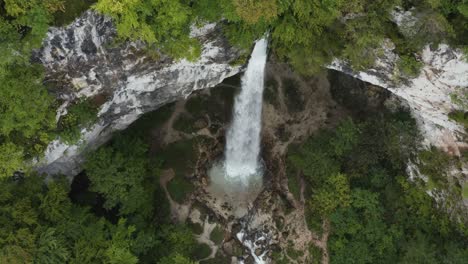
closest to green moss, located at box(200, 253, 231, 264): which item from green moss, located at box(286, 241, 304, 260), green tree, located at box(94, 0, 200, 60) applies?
green moss, located at box(286, 241, 304, 260)

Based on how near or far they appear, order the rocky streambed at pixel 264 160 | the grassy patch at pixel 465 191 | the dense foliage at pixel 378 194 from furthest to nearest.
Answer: the rocky streambed at pixel 264 160 < the dense foliage at pixel 378 194 < the grassy patch at pixel 465 191

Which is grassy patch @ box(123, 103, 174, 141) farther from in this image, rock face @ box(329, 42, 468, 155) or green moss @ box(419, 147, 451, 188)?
green moss @ box(419, 147, 451, 188)

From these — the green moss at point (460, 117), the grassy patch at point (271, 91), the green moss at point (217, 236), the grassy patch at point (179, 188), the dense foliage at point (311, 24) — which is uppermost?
the dense foliage at point (311, 24)

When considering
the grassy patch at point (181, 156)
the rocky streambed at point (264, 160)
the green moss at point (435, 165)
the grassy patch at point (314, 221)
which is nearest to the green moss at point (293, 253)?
the rocky streambed at point (264, 160)

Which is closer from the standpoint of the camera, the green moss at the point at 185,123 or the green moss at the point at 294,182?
the green moss at the point at 294,182

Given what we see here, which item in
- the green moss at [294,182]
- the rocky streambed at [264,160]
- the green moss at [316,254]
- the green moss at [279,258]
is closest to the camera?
the green moss at [316,254]

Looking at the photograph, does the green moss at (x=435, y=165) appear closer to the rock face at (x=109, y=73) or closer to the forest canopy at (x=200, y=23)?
the forest canopy at (x=200, y=23)

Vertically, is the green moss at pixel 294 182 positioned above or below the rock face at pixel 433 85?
below

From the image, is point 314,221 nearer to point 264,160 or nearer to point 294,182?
point 294,182
